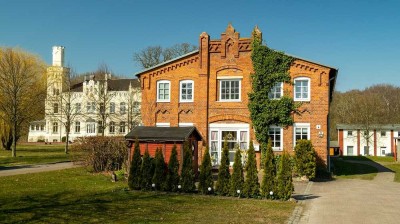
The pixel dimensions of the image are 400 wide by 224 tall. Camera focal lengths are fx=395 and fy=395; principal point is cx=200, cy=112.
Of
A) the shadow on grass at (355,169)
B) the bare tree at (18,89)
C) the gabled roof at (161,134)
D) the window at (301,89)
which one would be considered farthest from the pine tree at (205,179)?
the bare tree at (18,89)

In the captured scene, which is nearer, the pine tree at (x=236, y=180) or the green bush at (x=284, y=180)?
the green bush at (x=284, y=180)

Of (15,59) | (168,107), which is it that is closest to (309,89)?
(168,107)

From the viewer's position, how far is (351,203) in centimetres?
1415

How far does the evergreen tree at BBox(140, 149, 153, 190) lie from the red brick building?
9.59 metres

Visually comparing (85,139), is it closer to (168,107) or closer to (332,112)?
(168,107)

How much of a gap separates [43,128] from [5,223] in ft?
241

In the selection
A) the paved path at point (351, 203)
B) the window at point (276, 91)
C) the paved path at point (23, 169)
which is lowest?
the paved path at point (351, 203)

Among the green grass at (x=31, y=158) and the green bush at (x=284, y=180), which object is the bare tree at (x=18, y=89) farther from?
the green bush at (x=284, y=180)

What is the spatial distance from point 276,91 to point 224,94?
3.28 metres

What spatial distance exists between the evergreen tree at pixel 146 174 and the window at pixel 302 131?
11030 mm

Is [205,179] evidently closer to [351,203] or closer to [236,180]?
[236,180]

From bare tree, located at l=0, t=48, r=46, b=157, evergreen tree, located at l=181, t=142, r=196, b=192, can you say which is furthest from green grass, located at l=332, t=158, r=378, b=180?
bare tree, located at l=0, t=48, r=46, b=157

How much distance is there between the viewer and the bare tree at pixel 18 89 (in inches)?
1458

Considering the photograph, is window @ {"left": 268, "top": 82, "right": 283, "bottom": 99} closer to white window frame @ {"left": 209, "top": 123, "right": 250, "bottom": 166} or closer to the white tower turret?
white window frame @ {"left": 209, "top": 123, "right": 250, "bottom": 166}
